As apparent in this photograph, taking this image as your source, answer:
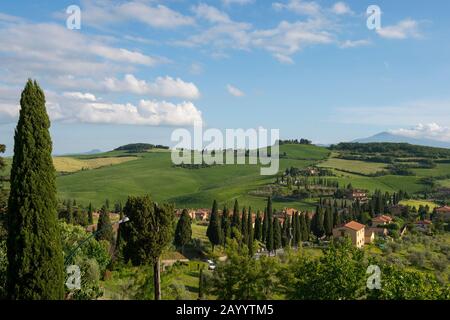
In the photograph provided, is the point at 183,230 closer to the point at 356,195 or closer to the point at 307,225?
the point at 307,225

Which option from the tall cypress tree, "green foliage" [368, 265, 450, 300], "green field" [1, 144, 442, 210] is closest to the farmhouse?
"green field" [1, 144, 442, 210]

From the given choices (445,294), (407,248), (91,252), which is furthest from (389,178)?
(445,294)

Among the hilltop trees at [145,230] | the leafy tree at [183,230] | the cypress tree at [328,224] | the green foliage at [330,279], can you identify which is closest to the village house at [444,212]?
the cypress tree at [328,224]

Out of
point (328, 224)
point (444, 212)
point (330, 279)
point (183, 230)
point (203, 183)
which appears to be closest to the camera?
point (330, 279)

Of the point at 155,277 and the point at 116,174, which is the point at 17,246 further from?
the point at 116,174

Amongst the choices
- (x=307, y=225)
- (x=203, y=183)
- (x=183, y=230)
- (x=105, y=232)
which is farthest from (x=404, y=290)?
(x=203, y=183)

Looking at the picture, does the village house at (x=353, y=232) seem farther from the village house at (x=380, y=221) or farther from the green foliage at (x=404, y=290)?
the green foliage at (x=404, y=290)
